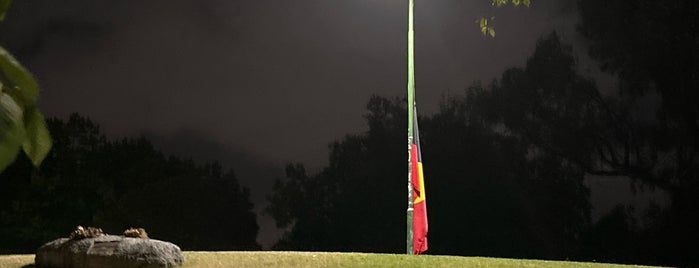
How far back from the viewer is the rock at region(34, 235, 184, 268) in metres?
14.7

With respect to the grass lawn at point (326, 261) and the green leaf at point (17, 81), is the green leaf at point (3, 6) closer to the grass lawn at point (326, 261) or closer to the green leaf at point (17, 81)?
the green leaf at point (17, 81)

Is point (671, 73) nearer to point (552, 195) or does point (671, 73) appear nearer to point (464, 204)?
point (552, 195)

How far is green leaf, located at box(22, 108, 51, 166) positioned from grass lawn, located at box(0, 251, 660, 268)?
47.0ft

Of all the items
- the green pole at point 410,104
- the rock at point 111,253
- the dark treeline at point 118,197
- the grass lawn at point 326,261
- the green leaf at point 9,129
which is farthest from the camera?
the dark treeline at point 118,197

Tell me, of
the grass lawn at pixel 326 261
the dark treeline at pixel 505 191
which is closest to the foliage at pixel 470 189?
the dark treeline at pixel 505 191

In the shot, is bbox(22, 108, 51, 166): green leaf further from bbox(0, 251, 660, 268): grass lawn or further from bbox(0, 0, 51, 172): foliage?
bbox(0, 251, 660, 268): grass lawn

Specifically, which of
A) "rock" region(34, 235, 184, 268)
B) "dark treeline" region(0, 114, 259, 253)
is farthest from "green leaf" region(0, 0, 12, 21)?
"dark treeline" region(0, 114, 259, 253)

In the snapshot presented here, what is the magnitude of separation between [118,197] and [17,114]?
41.6 m

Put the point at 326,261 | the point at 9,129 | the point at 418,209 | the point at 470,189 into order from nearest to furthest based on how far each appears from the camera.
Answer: the point at 9,129 < the point at 326,261 < the point at 418,209 < the point at 470,189

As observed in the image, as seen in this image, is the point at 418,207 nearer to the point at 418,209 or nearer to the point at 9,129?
the point at 418,209

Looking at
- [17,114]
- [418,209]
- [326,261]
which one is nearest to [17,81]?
[17,114]

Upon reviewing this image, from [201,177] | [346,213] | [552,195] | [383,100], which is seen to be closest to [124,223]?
[201,177]

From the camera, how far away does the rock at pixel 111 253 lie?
48.3 ft

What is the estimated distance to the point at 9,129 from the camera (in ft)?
2.80
